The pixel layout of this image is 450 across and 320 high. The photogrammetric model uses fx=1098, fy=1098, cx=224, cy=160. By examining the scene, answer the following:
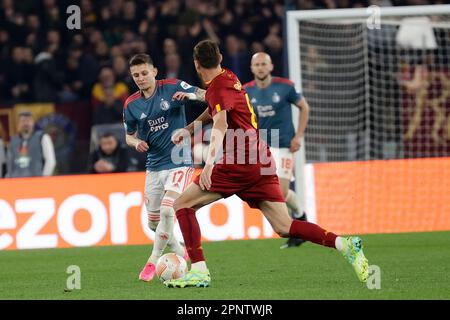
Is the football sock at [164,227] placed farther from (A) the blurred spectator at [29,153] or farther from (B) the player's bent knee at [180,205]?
(A) the blurred spectator at [29,153]

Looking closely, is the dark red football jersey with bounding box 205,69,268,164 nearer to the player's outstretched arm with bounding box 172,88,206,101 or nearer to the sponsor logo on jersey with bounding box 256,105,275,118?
the player's outstretched arm with bounding box 172,88,206,101

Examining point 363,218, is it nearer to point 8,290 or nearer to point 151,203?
point 151,203

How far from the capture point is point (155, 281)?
9.43m

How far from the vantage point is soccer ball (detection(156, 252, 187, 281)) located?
909 centimetres

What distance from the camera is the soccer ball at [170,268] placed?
29.8 ft

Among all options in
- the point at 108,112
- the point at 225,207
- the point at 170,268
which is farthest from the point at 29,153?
the point at 170,268

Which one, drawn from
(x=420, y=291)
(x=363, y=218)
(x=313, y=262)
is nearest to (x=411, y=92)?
(x=363, y=218)

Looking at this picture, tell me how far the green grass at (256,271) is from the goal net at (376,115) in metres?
0.75

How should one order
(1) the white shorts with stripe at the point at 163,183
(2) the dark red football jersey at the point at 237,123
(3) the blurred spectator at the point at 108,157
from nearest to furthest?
(2) the dark red football jersey at the point at 237,123
(1) the white shorts with stripe at the point at 163,183
(3) the blurred spectator at the point at 108,157

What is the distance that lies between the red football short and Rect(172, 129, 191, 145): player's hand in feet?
2.33

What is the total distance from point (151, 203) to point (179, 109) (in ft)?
2.96

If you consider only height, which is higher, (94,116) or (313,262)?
(94,116)

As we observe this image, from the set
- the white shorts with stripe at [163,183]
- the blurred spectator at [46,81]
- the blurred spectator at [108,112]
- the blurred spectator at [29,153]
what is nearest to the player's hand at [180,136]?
the white shorts with stripe at [163,183]

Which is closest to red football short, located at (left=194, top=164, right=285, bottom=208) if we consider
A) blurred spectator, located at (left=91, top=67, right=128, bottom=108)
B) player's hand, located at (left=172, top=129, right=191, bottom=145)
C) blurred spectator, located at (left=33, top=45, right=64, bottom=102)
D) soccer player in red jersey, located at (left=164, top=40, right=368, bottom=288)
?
soccer player in red jersey, located at (left=164, top=40, right=368, bottom=288)
